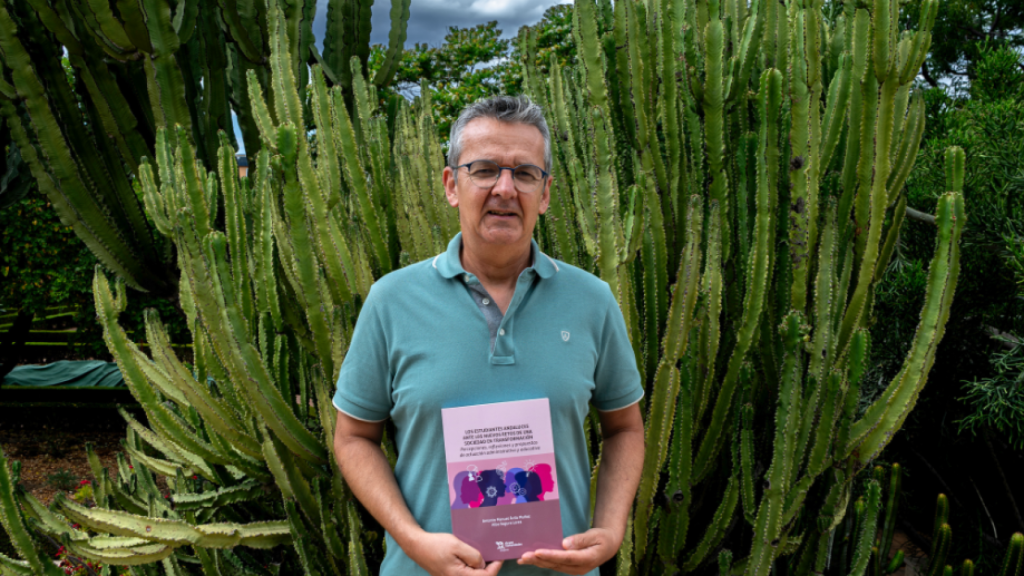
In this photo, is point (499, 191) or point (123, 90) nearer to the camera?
point (499, 191)

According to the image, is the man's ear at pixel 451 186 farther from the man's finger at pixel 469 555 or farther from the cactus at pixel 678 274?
the man's finger at pixel 469 555

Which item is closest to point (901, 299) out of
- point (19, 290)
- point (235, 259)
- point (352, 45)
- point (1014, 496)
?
point (1014, 496)

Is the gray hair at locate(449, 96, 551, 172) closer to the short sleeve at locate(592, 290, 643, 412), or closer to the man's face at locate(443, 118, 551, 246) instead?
the man's face at locate(443, 118, 551, 246)

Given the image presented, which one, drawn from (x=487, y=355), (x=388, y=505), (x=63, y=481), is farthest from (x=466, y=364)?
(x=63, y=481)

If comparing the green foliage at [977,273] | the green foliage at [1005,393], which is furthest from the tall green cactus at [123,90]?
the green foliage at [1005,393]

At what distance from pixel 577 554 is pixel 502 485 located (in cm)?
19

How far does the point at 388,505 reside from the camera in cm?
140

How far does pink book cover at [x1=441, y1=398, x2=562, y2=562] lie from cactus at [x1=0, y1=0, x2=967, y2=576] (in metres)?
0.68

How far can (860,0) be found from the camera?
7.00 ft

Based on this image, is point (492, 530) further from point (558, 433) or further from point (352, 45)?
point (352, 45)

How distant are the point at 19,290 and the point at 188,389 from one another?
37.5ft

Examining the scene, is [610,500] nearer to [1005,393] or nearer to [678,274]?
[678,274]

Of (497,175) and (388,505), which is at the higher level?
(497,175)

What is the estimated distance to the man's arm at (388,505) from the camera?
1244mm
